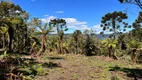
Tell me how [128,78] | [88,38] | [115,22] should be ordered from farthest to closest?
1. [115,22]
2. [88,38]
3. [128,78]

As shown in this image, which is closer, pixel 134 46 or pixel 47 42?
pixel 134 46

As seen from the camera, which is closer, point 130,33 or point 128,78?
point 128,78

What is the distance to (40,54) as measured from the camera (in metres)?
27.0

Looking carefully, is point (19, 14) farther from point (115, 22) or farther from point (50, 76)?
point (50, 76)

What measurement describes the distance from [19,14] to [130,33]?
23450mm

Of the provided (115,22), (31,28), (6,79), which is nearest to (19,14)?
(31,28)

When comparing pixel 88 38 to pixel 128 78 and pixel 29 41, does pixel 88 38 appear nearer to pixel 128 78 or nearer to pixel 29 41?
pixel 29 41

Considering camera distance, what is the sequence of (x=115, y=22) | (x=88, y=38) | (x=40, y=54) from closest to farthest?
(x=40, y=54) → (x=88, y=38) → (x=115, y=22)

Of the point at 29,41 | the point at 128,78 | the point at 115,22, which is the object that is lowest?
the point at 128,78

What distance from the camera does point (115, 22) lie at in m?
47.8

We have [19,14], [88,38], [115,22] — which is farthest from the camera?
[115,22]

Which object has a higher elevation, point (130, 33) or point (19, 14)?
point (19, 14)

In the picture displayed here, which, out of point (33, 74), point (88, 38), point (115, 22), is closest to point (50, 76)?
point (33, 74)

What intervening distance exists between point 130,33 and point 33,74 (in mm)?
37373
